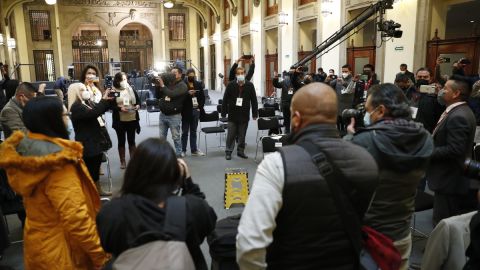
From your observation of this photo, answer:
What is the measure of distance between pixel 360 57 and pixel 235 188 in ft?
22.9

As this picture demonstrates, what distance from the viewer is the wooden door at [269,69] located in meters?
14.7

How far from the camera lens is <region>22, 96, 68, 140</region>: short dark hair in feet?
6.46

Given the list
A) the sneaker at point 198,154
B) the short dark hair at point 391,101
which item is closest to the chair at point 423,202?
the short dark hair at point 391,101

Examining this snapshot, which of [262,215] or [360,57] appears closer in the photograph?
[262,215]

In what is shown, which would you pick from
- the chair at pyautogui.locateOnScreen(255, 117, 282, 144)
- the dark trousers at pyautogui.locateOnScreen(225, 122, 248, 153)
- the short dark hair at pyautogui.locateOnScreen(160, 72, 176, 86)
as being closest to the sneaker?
the dark trousers at pyautogui.locateOnScreen(225, 122, 248, 153)

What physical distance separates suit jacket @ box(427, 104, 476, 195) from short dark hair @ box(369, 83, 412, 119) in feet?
3.12

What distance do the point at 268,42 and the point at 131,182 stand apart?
1450 centimetres

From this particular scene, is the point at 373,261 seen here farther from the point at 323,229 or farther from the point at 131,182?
the point at 131,182

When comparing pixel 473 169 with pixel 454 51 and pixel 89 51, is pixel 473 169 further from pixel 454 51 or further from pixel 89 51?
pixel 89 51

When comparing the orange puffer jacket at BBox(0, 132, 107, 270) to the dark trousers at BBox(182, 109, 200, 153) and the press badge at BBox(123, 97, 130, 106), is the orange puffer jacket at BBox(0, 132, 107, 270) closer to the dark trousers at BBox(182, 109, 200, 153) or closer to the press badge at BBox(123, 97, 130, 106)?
the press badge at BBox(123, 97, 130, 106)

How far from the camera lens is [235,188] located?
4.20 metres

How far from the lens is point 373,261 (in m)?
1.58

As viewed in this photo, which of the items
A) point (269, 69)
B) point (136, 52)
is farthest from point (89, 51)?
point (269, 69)

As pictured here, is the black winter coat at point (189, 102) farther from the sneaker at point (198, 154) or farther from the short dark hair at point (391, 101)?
the short dark hair at point (391, 101)
